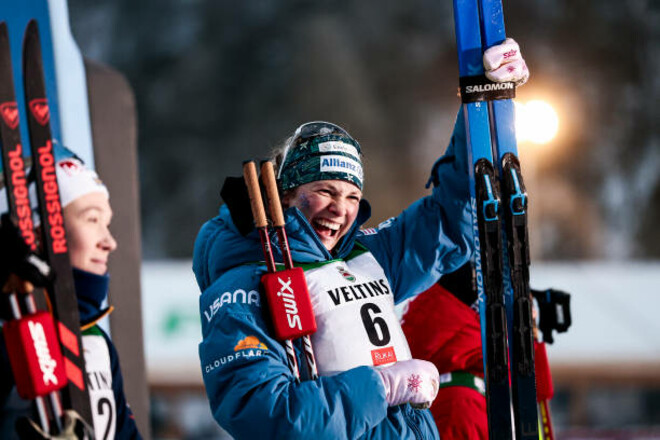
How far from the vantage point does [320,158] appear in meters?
1.93

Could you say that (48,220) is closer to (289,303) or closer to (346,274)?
(289,303)

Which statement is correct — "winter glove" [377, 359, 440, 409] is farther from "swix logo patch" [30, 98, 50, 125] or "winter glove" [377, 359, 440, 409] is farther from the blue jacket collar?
"swix logo patch" [30, 98, 50, 125]

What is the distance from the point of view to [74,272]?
5.30 feet

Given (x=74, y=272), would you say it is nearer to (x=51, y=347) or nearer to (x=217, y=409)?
(x=51, y=347)

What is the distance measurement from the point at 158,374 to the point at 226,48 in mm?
7978

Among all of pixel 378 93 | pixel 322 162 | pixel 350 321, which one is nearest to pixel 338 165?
pixel 322 162

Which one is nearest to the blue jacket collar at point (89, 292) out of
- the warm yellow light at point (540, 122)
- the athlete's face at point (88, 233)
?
the athlete's face at point (88, 233)

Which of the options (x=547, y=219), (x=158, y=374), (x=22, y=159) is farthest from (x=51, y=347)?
(x=547, y=219)

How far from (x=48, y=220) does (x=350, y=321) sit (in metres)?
0.66

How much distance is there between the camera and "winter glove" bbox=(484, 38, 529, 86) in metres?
1.98

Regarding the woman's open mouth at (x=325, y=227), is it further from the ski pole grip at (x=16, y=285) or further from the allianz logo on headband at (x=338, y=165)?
the ski pole grip at (x=16, y=285)

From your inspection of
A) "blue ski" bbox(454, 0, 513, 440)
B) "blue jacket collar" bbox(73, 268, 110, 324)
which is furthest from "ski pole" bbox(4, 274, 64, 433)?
"blue ski" bbox(454, 0, 513, 440)

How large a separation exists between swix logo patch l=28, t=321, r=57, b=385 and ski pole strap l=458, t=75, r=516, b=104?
3.70 feet

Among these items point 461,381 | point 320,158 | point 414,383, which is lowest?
point 461,381
